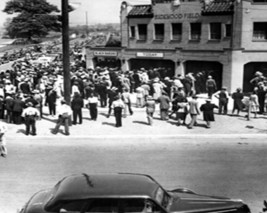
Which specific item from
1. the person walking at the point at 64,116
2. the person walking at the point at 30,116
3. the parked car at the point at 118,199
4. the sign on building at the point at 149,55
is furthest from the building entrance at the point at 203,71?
the parked car at the point at 118,199

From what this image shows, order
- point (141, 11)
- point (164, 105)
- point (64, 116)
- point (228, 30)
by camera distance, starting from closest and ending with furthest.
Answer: point (64, 116), point (164, 105), point (228, 30), point (141, 11)

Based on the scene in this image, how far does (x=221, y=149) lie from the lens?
16.1 meters

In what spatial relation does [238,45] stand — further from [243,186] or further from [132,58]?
[243,186]

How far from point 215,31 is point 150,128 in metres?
14.3

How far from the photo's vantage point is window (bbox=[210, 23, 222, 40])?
30.4m

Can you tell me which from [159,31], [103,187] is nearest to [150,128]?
[103,187]

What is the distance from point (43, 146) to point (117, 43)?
77.0ft

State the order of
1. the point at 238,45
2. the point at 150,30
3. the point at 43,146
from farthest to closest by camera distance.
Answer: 1. the point at 150,30
2. the point at 238,45
3. the point at 43,146

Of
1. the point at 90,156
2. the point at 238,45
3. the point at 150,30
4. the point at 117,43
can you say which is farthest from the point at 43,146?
the point at 117,43

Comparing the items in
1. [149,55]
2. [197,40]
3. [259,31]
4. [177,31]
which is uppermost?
[177,31]

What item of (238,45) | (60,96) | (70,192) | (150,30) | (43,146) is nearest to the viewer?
(70,192)

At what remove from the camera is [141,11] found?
3409 centimetres

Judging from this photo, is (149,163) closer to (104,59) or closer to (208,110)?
(208,110)

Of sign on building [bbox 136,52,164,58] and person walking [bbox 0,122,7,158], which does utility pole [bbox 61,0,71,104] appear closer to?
person walking [bbox 0,122,7,158]
